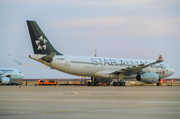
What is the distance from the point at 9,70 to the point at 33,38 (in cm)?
2336

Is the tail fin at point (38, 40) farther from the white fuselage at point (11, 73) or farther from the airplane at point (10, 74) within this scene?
the white fuselage at point (11, 73)

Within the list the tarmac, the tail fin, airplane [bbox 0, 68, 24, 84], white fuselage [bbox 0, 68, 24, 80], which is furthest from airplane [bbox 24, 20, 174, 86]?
the tarmac

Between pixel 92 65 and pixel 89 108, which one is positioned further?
pixel 92 65

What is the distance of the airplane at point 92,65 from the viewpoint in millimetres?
38031

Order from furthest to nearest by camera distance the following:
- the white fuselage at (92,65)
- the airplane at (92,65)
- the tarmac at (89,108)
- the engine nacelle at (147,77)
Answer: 1. the engine nacelle at (147,77)
2. the white fuselage at (92,65)
3. the airplane at (92,65)
4. the tarmac at (89,108)

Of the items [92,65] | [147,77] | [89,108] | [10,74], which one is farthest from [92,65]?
[89,108]

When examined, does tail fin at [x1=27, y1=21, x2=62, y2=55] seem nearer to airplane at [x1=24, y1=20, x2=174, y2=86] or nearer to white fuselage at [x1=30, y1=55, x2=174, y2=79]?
airplane at [x1=24, y1=20, x2=174, y2=86]

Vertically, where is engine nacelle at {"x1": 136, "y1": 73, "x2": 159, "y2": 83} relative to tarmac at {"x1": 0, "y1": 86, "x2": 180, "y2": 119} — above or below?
above

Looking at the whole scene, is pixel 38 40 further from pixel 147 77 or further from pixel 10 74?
pixel 10 74

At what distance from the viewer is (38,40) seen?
125 ft

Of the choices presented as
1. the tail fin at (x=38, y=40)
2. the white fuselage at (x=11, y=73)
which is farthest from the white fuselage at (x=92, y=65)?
the white fuselage at (x=11, y=73)

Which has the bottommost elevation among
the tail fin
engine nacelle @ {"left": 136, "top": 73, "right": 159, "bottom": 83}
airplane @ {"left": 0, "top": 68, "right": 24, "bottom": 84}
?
engine nacelle @ {"left": 136, "top": 73, "right": 159, "bottom": 83}

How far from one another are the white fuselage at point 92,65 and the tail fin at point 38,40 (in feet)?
2.87

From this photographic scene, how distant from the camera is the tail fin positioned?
37.6 metres
